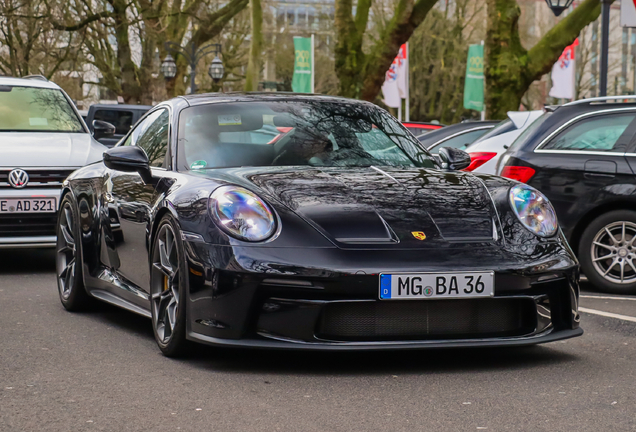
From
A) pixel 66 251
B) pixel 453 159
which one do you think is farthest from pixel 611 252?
pixel 66 251

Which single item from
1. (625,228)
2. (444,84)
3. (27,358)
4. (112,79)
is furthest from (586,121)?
(444,84)

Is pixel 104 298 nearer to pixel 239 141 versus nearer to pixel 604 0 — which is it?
pixel 239 141

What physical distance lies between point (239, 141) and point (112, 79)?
39504mm

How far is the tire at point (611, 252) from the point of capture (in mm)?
8227

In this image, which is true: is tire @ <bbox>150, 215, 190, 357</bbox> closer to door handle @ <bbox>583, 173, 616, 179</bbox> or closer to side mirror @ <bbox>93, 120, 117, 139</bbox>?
door handle @ <bbox>583, 173, 616, 179</bbox>

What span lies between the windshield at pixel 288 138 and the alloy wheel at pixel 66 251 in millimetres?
1608

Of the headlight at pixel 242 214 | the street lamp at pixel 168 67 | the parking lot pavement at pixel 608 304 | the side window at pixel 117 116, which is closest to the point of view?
the headlight at pixel 242 214

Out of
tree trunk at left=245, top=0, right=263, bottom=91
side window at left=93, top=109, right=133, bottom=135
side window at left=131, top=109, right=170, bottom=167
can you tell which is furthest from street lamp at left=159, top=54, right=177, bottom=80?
side window at left=131, top=109, right=170, bottom=167

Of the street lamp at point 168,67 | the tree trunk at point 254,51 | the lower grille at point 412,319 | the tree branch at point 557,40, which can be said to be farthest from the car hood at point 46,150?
the street lamp at point 168,67

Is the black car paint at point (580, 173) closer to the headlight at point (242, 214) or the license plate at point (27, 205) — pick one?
the license plate at point (27, 205)

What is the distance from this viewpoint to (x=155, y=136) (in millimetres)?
6449

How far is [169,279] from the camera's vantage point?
5285 millimetres

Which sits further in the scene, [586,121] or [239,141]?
[586,121]

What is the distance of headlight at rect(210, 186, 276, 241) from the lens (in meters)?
4.86
